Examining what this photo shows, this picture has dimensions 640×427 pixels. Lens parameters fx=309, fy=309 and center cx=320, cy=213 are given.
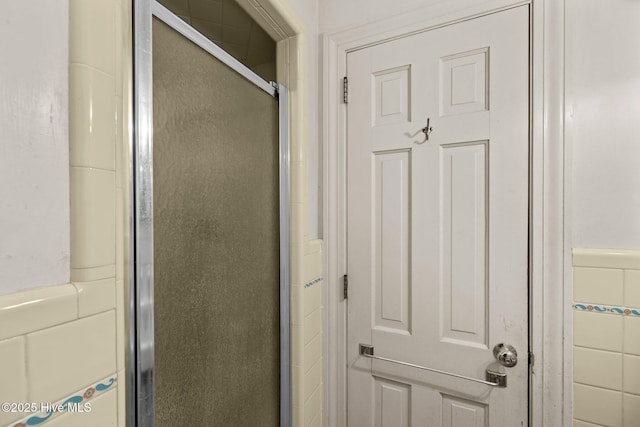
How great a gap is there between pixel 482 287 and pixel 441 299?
0.47 feet

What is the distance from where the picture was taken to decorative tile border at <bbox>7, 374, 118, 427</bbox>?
0.41m

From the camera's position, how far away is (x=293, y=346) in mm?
1104

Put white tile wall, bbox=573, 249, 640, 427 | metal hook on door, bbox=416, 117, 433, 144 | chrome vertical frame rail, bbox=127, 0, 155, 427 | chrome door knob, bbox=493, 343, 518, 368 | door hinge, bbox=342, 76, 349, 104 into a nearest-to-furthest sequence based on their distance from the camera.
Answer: chrome vertical frame rail, bbox=127, 0, 155, 427 → white tile wall, bbox=573, 249, 640, 427 → chrome door knob, bbox=493, 343, 518, 368 → metal hook on door, bbox=416, 117, 433, 144 → door hinge, bbox=342, 76, 349, 104

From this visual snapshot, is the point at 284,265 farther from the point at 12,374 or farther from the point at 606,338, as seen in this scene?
the point at 606,338

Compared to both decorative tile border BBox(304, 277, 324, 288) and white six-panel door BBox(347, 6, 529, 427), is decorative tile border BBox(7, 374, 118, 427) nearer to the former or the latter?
decorative tile border BBox(304, 277, 324, 288)

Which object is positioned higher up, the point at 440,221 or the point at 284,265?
the point at 440,221

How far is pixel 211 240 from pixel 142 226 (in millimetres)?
191

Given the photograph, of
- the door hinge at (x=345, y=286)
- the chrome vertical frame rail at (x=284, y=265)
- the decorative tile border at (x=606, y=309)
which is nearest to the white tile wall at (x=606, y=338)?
the decorative tile border at (x=606, y=309)

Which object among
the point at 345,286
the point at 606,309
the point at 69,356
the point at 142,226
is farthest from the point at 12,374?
the point at 606,309

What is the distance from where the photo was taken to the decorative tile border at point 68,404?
1.34 feet

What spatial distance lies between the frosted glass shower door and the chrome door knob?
2.45 ft

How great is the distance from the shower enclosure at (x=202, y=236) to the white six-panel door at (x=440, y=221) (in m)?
0.38

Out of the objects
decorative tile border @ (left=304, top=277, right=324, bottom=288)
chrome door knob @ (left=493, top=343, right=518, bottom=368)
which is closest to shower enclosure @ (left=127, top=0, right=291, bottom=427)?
decorative tile border @ (left=304, top=277, right=324, bottom=288)

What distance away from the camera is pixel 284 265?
1.05 m
